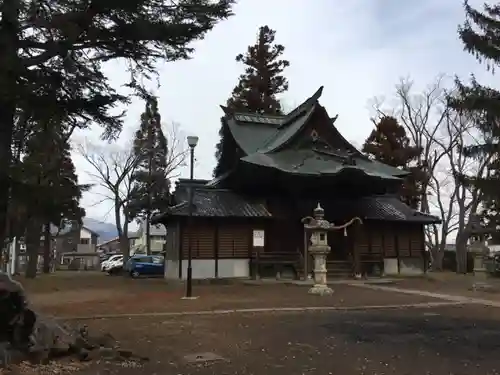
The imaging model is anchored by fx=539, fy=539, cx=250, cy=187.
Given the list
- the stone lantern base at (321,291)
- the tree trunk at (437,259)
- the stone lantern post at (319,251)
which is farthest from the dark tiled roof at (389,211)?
the tree trunk at (437,259)

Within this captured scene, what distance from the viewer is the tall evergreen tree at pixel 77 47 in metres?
7.70

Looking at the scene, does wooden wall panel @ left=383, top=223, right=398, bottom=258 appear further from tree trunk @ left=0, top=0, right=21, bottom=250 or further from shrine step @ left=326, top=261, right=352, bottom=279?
tree trunk @ left=0, top=0, right=21, bottom=250

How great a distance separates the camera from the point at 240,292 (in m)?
21.1

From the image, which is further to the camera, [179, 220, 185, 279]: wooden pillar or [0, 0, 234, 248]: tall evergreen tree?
[179, 220, 185, 279]: wooden pillar

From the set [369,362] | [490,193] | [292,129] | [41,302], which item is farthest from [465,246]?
[369,362]

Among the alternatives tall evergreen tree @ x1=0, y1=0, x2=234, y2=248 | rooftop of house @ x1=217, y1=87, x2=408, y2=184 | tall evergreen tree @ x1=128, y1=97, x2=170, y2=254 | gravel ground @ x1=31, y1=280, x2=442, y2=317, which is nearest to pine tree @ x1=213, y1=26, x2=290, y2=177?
tall evergreen tree @ x1=128, y1=97, x2=170, y2=254

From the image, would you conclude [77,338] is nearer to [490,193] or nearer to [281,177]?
[490,193]

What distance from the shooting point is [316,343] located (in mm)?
9609

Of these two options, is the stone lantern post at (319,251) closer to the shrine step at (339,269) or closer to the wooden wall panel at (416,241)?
the shrine step at (339,269)

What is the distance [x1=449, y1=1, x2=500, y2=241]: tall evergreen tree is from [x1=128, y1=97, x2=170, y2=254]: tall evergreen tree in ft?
116

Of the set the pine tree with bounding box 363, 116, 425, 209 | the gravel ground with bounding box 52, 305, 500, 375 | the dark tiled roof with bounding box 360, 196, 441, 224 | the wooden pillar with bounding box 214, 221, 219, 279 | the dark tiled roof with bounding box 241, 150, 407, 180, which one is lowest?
the gravel ground with bounding box 52, 305, 500, 375

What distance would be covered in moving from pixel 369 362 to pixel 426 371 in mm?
878

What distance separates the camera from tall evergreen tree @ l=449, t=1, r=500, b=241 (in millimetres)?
13273

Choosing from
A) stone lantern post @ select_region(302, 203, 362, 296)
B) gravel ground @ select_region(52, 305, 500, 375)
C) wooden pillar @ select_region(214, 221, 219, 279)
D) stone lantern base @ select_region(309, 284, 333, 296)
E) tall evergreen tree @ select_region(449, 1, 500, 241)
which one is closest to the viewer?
gravel ground @ select_region(52, 305, 500, 375)
